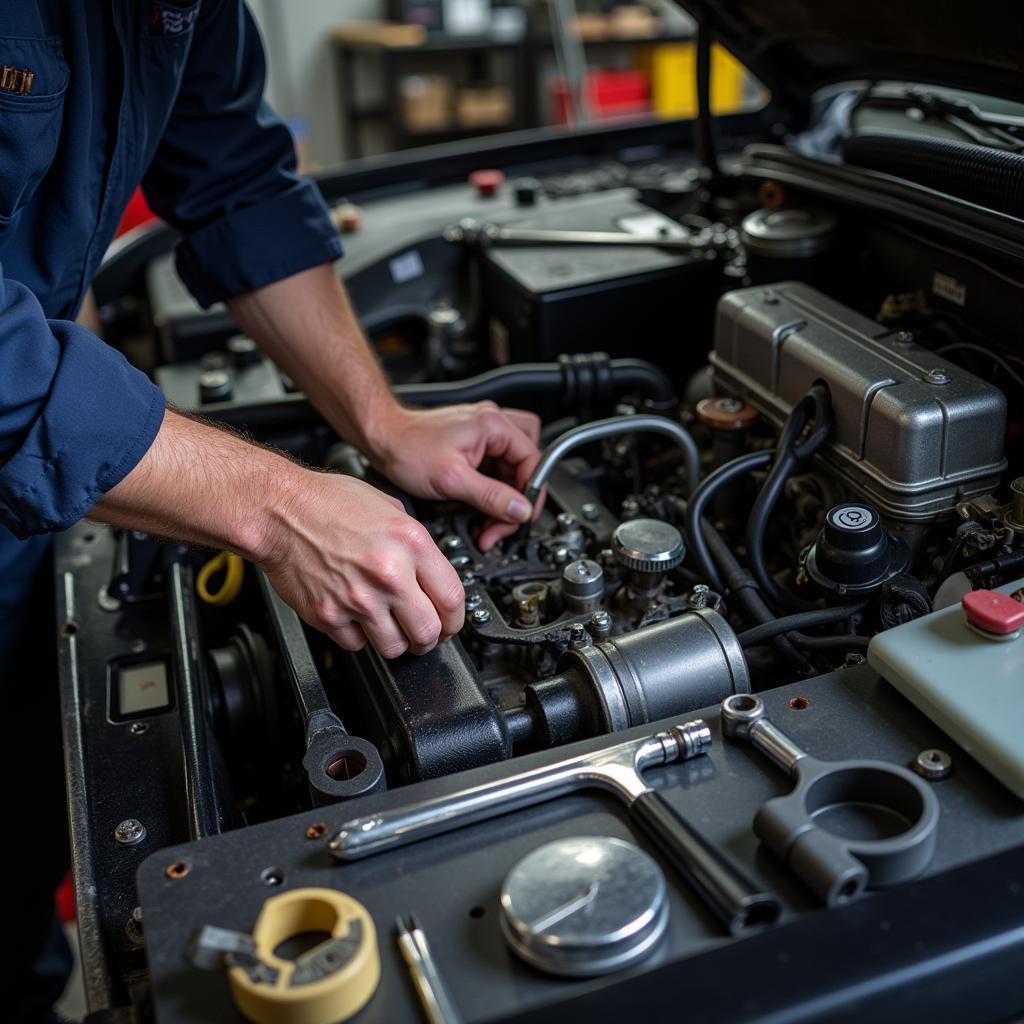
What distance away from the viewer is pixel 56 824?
1.60 metres

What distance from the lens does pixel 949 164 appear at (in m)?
1.23

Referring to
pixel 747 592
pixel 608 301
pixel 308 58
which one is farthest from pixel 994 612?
pixel 308 58

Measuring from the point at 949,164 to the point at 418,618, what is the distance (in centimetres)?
80

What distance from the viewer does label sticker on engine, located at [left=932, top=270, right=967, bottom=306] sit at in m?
1.17

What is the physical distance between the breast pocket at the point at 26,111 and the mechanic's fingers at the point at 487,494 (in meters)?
0.50

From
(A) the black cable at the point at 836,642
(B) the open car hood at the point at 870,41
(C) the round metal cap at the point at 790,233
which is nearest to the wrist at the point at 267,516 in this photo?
(A) the black cable at the point at 836,642

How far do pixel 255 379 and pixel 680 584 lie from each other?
0.77m

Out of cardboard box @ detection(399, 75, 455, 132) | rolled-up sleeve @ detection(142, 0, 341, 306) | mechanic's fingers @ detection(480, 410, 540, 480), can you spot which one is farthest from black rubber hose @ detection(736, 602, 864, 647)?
cardboard box @ detection(399, 75, 455, 132)

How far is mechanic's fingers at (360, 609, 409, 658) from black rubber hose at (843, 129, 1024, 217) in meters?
0.77

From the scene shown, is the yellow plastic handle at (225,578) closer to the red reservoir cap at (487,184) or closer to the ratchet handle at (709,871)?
the ratchet handle at (709,871)

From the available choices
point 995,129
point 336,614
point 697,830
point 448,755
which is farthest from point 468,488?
point 995,129

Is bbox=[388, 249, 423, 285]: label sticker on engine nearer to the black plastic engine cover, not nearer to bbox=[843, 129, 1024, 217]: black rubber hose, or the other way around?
bbox=[843, 129, 1024, 217]: black rubber hose

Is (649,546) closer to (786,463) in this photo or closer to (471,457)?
(786,463)

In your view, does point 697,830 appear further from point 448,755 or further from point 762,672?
point 762,672
